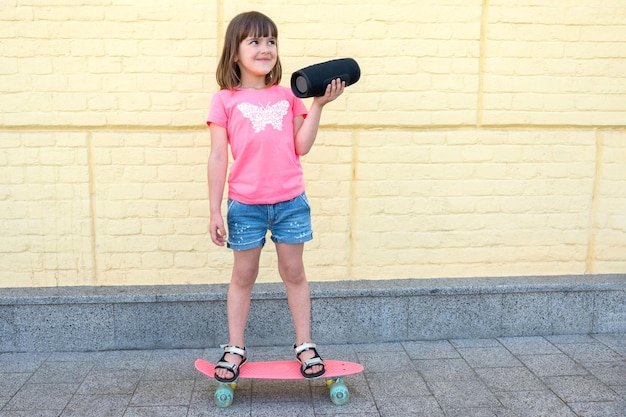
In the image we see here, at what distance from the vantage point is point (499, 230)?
4.48 m

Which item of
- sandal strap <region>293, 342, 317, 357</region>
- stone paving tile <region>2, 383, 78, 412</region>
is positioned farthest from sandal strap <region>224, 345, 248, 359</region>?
stone paving tile <region>2, 383, 78, 412</region>

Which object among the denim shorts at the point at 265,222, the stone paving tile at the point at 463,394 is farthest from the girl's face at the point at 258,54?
the stone paving tile at the point at 463,394

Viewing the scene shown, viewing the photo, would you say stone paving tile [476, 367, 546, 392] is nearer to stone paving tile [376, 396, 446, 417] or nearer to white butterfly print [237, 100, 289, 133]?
stone paving tile [376, 396, 446, 417]

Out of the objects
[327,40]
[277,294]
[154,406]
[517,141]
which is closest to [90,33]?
[327,40]

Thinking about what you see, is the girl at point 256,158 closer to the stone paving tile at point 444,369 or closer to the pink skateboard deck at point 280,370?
the pink skateboard deck at point 280,370

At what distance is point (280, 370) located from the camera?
3.45 metres

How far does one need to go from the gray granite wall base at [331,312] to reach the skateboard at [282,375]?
2.25 feet

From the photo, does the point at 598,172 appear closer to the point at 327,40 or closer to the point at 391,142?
the point at 391,142

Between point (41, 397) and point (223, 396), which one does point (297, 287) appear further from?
point (41, 397)

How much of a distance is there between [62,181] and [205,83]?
113cm

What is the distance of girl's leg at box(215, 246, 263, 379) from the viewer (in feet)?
11.2

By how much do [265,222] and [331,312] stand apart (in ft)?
3.59

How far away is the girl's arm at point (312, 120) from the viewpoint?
3133 millimetres

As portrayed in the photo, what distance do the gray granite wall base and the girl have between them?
28.8 inches
